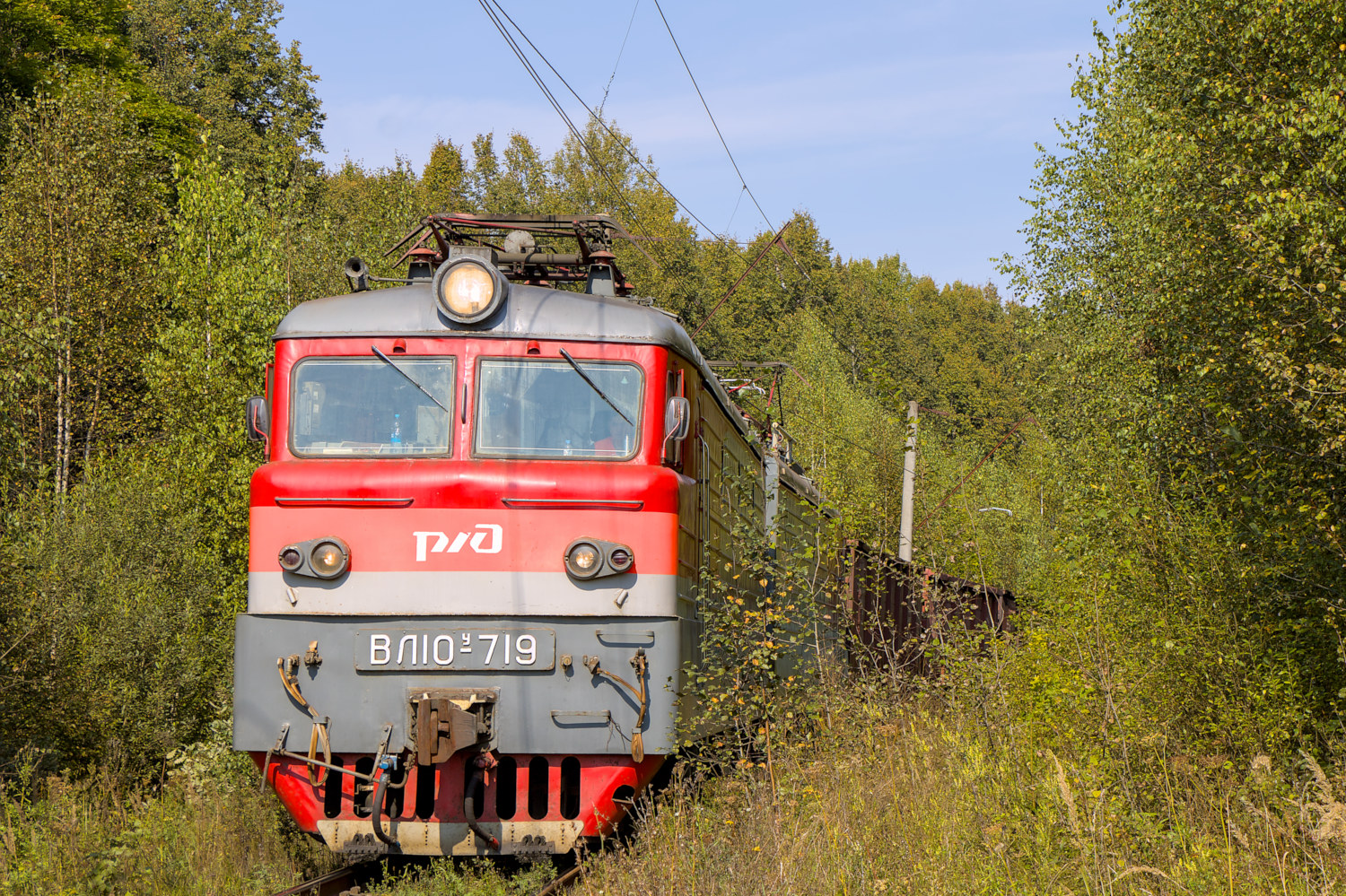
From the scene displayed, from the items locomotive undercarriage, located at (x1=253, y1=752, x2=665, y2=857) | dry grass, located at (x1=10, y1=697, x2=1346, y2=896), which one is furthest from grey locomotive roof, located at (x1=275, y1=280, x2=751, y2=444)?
dry grass, located at (x1=10, y1=697, x2=1346, y2=896)

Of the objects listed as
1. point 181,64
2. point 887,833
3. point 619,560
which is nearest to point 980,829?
point 887,833

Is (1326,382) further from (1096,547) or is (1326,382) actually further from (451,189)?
(451,189)

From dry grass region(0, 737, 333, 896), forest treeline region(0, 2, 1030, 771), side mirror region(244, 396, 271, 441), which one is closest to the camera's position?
dry grass region(0, 737, 333, 896)

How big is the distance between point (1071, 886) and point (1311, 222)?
4669 millimetres

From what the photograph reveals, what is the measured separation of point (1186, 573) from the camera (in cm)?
859

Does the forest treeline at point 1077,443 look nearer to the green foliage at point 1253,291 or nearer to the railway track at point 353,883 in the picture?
the green foliage at point 1253,291

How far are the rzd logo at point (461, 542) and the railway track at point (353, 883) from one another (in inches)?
75.5

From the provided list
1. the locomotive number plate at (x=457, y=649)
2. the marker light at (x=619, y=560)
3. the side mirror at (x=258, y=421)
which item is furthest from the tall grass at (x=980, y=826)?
the side mirror at (x=258, y=421)

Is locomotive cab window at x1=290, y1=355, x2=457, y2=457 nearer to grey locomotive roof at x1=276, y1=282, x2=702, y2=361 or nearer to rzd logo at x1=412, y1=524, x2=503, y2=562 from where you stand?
grey locomotive roof at x1=276, y1=282, x2=702, y2=361

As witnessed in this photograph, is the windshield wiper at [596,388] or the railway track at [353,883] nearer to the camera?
the railway track at [353,883]

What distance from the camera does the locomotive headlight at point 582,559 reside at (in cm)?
737

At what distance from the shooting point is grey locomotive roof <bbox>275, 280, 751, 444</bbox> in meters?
7.84

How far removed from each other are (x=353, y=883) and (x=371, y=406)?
2.91m

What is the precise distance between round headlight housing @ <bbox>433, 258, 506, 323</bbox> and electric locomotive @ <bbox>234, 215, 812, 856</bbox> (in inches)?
0.5
